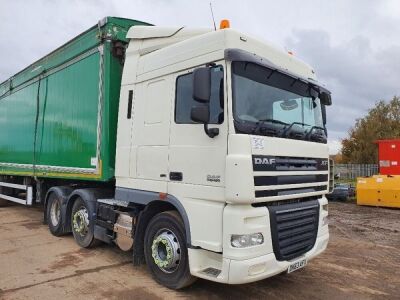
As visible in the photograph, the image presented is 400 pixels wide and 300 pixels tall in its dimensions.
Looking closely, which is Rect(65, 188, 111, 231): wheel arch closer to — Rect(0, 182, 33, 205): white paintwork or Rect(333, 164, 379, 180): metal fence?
Rect(0, 182, 33, 205): white paintwork

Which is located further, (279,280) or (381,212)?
(381,212)

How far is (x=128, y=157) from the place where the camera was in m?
5.71

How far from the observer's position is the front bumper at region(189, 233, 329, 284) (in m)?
4.11

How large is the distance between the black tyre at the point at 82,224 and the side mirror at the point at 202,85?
10.9ft

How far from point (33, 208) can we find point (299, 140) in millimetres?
9400

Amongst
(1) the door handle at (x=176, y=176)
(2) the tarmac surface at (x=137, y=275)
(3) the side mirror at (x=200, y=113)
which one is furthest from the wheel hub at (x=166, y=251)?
(3) the side mirror at (x=200, y=113)

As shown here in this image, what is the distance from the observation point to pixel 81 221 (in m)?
6.88

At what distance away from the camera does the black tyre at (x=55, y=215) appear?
7586 millimetres

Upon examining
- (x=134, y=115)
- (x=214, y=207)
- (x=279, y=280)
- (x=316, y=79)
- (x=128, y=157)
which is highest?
(x=316, y=79)

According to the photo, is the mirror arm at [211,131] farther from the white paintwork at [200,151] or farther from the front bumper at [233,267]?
the front bumper at [233,267]

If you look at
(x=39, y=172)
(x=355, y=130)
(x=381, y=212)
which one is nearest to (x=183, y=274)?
(x=39, y=172)

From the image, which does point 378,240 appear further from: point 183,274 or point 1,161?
point 1,161

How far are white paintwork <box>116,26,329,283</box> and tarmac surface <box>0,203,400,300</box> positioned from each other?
0.59 meters

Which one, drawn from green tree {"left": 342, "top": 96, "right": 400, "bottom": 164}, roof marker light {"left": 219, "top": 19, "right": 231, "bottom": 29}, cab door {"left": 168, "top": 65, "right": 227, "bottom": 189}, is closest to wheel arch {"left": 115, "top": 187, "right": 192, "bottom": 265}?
cab door {"left": 168, "top": 65, "right": 227, "bottom": 189}
